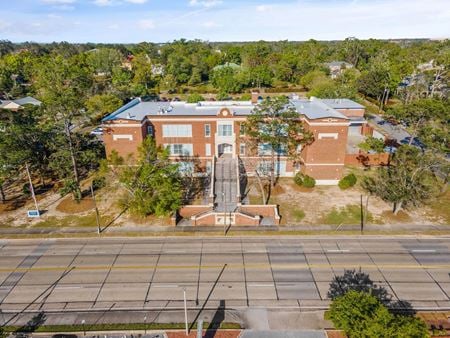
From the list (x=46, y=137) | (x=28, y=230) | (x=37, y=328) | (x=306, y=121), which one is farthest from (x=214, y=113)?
(x=37, y=328)

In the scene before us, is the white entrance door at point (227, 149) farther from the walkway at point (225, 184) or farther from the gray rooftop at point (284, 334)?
the gray rooftop at point (284, 334)

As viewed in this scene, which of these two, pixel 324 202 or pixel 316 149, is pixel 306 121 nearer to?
pixel 316 149

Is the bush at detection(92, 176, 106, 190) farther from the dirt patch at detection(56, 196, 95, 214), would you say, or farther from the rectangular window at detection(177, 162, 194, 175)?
the rectangular window at detection(177, 162, 194, 175)

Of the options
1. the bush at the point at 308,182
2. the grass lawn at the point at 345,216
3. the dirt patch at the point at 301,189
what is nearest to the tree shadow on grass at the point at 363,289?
the grass lawn at the point at 345,216

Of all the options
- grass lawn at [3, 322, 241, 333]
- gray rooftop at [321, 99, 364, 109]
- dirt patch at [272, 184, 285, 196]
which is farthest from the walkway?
gray rooftop at [321, 99, 364, 109]

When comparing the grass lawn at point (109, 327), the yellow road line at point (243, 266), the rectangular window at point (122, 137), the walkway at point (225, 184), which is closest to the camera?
the grass lawn at point (109, 327)

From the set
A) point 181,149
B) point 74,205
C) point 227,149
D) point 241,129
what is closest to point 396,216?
point 241,129

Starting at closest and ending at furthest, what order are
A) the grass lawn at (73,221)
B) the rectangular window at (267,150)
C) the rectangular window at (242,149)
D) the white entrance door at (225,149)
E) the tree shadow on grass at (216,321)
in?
the tree shadow on grass at (216,321) → the grass lawn at (73,221) → the rectangular window at (267,150) → the rectangular window at (242,149) → the white entrance door at (225,149)
